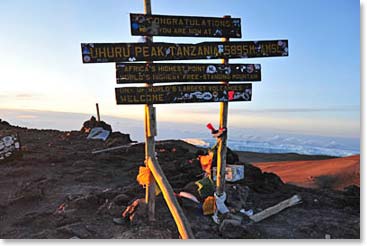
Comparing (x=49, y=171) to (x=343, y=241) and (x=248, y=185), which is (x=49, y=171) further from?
(x=343, y=241)

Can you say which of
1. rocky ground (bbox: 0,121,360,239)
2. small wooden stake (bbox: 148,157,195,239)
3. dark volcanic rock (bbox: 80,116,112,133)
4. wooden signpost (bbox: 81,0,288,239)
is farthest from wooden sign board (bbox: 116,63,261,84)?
dark volcanic rock (bbox: 80,116,112,133)

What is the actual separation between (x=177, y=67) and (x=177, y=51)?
0.63ft

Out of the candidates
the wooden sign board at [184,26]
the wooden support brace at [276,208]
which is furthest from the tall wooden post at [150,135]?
the wooden support brace at [276,208]

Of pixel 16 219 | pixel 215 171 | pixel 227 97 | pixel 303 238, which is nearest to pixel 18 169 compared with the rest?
pixel 16 219

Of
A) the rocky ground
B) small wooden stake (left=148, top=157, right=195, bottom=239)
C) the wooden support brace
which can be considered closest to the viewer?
small wooden stake (left=148, top=157, right=195, bottom=239)

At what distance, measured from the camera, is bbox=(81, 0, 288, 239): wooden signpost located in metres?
4.41

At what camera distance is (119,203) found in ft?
17.9

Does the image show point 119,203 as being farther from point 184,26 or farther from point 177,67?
point 184,26

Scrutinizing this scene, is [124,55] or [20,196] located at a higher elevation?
[124,55]

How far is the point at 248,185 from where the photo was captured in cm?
667

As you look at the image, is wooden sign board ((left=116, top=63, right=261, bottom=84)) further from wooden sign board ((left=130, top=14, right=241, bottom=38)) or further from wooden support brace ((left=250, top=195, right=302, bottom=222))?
wooden support brace ((left=250, top=195, right=302, bottom=222))

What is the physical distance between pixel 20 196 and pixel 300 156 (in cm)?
844

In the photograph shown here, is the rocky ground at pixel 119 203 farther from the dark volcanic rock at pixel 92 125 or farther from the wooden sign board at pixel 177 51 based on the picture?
the dark volcanic rock at pixel 92 125

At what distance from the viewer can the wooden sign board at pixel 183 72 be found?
4430mm
